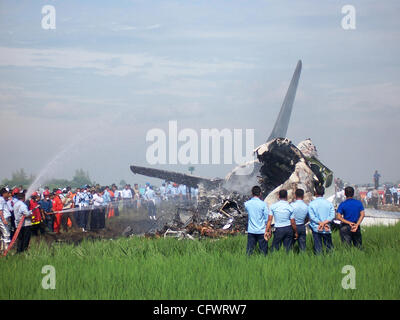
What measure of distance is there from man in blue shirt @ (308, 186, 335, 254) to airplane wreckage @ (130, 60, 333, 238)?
6.29 meters

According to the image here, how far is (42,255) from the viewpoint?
1720 cm

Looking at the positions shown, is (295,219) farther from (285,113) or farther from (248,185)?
(285,113)

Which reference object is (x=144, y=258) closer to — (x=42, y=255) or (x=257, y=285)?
(x=42, y=255)

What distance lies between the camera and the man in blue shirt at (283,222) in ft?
52.0

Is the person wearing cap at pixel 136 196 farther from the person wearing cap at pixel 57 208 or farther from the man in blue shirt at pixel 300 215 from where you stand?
the man in blue shirt at pixel 300 215

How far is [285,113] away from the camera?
156ft

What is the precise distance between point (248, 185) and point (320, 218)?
20.0 metres

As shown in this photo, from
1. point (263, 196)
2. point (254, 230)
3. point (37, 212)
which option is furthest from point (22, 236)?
point (263, 196)

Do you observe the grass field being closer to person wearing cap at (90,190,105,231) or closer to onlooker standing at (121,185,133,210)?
person wearing cap at (90,190,105,231)

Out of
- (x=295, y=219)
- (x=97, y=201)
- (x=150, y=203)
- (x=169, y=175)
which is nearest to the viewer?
(x=295, y=219)

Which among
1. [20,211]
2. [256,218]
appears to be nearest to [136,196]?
[20,211]

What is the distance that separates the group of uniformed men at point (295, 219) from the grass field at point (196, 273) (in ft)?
1.35

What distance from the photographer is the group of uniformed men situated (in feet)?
51.1

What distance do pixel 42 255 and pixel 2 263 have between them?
155 cm
